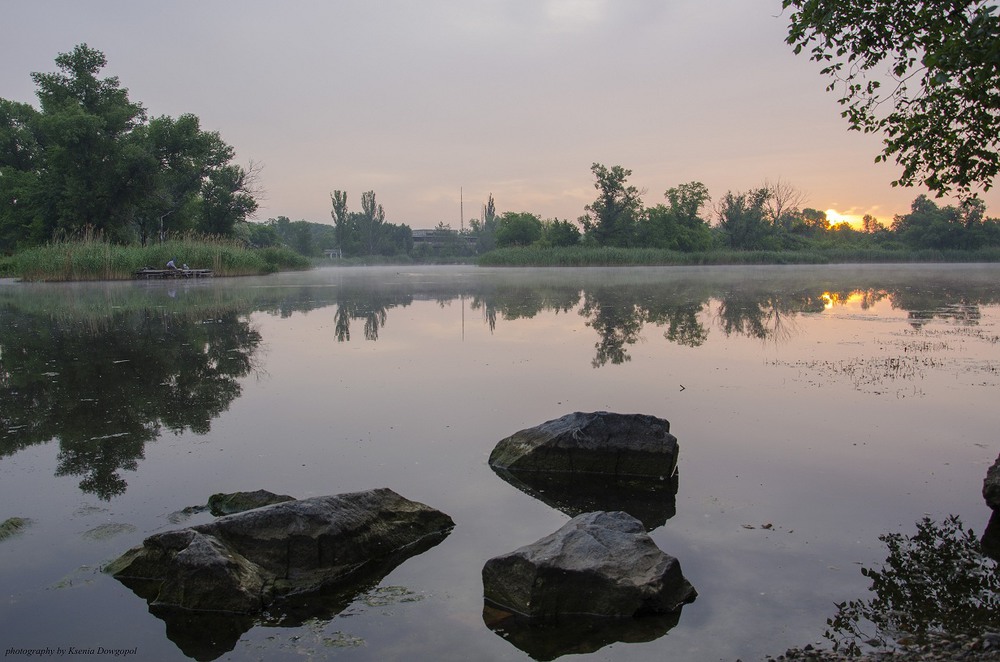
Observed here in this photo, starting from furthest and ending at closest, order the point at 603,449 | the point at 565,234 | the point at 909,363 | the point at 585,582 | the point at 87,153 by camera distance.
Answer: the point at 565,234 < the point at 87,153 < the point at 909,363 < the point at 603,449 < the point at 585,582

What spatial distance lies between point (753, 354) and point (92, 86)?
2197 inches

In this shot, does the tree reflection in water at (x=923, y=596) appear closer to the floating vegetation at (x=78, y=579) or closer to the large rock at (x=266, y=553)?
the large rock at (x=266, y=553)

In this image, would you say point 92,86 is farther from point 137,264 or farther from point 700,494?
point 700,494

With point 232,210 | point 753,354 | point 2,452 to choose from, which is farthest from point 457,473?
point 232,210

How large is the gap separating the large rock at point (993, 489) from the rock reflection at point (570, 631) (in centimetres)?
243

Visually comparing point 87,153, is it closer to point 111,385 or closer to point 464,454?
point 111,385

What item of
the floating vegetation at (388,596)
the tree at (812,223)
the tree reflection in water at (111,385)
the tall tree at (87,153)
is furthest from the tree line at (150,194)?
the floating vegetation at (388,596)

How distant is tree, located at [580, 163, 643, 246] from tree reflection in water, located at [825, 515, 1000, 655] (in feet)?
246

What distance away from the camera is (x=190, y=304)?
771 inches

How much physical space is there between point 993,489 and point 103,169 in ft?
175

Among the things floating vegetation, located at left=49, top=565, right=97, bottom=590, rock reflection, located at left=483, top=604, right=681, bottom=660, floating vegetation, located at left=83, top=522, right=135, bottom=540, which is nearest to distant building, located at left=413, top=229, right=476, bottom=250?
floating vegetation, located at left=83, top=522, right=135, bottom=540

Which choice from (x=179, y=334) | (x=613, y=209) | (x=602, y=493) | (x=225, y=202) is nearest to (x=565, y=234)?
(x=613, y=209)

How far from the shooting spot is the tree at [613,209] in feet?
256

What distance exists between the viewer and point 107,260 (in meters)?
35.0
